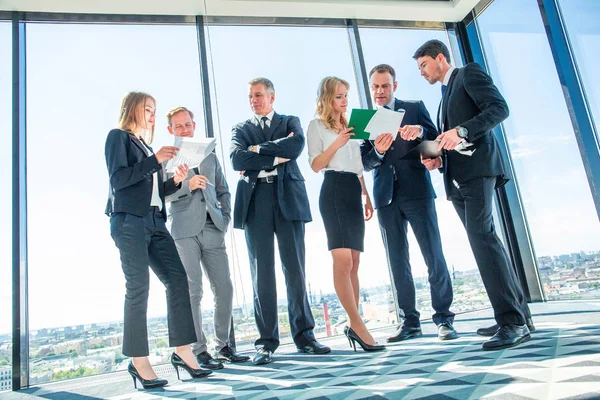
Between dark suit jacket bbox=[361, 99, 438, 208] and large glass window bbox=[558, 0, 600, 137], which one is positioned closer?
dark suit jacket bbox=[361, 99, 438, 208]

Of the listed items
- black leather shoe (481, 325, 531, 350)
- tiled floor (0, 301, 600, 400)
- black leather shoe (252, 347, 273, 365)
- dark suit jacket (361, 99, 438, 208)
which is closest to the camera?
tiled floor (0, 301, 600, 400)

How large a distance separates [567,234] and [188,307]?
2.77 meters

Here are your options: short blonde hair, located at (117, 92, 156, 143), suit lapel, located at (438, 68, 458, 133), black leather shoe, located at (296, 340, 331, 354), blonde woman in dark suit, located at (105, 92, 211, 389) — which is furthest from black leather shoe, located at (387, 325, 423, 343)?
short blonde hair, located at (117, 92, 156, 143)

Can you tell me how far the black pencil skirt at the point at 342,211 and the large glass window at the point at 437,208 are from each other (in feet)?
3.58

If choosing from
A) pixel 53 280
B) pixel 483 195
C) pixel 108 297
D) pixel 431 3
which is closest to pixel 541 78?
pixel 431 3

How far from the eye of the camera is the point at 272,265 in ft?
7.48

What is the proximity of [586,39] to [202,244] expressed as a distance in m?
2.88

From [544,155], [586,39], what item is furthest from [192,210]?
[586,39]

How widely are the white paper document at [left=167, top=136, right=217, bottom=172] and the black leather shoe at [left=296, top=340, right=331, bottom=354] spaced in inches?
43.3

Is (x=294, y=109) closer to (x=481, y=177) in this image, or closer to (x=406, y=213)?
(x=406, y=213)

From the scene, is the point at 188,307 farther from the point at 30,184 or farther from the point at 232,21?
the point at 232,21

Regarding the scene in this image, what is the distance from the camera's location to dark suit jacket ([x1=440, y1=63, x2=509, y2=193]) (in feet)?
5.99

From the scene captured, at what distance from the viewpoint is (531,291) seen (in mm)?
3564

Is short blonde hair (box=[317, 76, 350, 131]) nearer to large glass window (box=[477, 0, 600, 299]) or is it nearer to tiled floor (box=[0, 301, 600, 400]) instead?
tiled floor (box=[0, 301, 600, 400])
